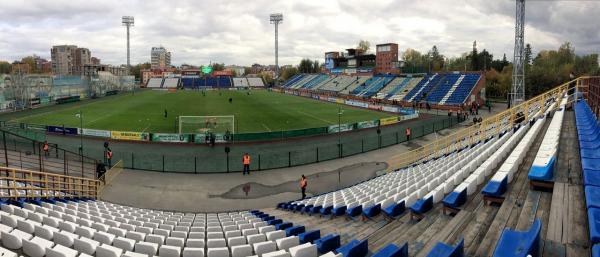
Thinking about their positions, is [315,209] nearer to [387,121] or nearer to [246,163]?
[246,163]

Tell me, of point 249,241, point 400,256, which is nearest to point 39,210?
point 249,241

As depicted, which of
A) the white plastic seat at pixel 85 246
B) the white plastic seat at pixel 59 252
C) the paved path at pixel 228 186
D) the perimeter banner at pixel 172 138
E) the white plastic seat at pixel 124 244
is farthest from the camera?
the perimeter banner at pixel 172 138

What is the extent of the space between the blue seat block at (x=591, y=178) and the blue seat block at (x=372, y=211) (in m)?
4.29

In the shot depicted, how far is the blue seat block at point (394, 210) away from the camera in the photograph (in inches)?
Result: 344

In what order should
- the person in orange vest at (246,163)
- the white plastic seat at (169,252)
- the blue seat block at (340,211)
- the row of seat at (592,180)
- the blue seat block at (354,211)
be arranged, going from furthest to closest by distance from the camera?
1. the person in orange vest at (246,163)
2. the blue seat block at (340,211)
3. the blue seat block at (354,211)
4. the white plastic seat at (169,252)
5. the row of seat at (592,180)

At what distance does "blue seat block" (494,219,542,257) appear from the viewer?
441 centimetres

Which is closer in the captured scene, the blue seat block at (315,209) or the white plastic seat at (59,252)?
the white plastic seat at (59,252)

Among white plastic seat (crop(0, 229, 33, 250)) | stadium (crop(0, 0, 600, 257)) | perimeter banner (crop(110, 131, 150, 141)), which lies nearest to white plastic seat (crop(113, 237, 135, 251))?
stadium (crop(0, 0, 600, 257))

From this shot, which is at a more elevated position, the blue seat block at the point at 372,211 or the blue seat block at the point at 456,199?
the blue seat block at the point at 456,199

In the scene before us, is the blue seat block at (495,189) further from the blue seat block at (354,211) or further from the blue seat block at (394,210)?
the blue seat block at (354,211)

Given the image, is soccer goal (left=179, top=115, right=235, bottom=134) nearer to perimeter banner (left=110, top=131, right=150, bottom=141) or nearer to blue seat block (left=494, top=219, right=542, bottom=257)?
perimeter banner (left=110, top=131, right=150, bottom=141)

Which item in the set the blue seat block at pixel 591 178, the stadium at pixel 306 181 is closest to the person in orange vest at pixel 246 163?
the stadium at pixel 306 181

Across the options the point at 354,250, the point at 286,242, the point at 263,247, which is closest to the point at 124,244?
the point at 263,247

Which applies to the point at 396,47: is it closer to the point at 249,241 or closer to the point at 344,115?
the point at 344,115
